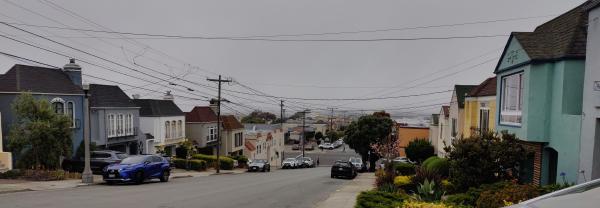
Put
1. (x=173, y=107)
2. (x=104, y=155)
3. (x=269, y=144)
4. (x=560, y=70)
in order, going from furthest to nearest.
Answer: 1. (x=269, y=144)
2. (x=173, y=107)
3. (x=104, y=155)
4. (x=560, y=70)

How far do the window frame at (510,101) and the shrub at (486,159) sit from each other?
3.59 feet

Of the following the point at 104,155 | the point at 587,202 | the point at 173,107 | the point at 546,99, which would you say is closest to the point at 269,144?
the point at 173,107

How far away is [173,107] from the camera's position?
4688cm

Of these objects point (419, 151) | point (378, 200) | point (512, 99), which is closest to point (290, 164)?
point (419, 151)

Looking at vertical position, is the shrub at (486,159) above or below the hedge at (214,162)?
above

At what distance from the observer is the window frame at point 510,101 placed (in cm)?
1512

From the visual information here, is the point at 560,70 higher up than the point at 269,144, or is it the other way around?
the point at 560,70

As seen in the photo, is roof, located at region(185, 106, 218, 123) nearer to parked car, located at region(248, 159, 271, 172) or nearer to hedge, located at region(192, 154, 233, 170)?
hedge, located at region(192, 154, 233, 170)

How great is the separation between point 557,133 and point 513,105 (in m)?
3.26

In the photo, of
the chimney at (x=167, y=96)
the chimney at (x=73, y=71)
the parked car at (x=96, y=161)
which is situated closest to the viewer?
the parked car at (x=96, y=161)

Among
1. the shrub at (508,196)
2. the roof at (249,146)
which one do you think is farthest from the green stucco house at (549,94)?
the roof at (249,146)

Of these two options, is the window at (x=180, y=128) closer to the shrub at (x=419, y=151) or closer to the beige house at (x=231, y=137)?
the beige house at (x=231, y=137)

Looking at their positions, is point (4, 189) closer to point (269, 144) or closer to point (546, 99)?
point (546, 99)

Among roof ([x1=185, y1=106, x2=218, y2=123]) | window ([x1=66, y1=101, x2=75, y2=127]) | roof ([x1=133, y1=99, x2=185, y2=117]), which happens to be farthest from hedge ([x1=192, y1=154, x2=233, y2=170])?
window ([x1=66, y1=101, x2=75, y2=127])
